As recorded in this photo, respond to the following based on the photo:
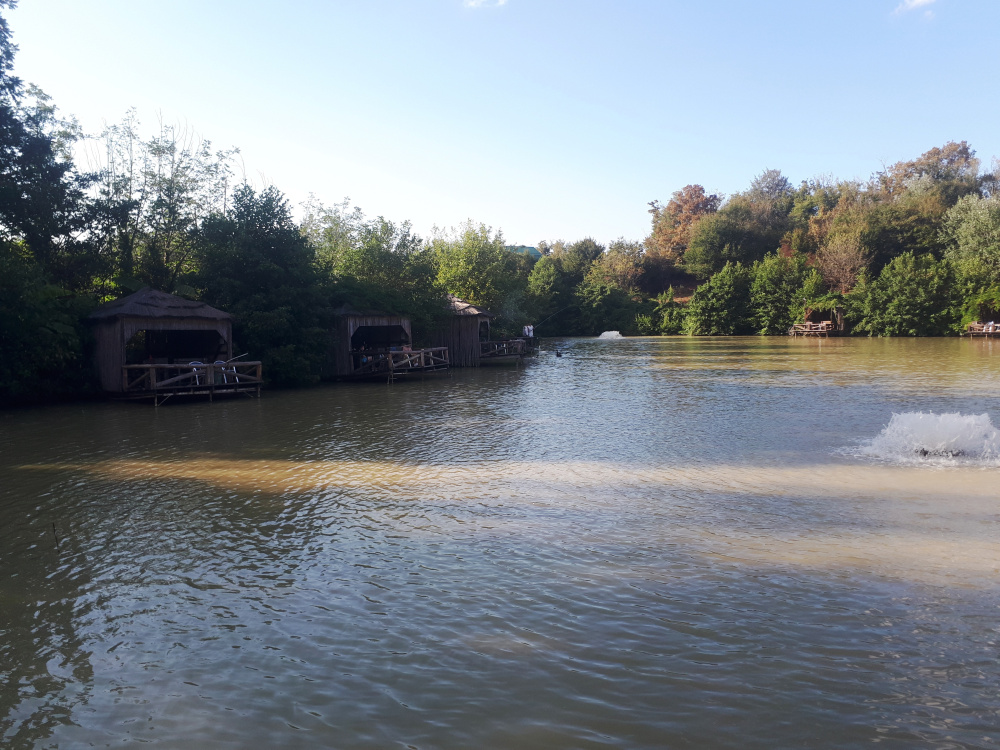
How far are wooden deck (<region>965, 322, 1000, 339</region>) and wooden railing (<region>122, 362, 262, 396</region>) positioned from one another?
48.7 meters

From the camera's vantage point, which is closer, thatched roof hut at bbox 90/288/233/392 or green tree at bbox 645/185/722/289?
thatched roof hut at bbox 90/288/233/392

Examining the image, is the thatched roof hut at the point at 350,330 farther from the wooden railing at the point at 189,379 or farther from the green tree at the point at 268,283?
the wooden railing at the point at 189,379

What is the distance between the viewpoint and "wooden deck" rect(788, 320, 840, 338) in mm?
58562

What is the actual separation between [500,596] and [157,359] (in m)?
20.4

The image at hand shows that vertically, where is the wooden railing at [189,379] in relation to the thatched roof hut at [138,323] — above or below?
below

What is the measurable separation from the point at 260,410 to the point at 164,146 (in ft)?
55.2

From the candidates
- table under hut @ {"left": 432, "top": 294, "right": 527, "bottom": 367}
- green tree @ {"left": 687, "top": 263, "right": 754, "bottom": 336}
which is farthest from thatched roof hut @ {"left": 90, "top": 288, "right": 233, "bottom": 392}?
green tree @ {"left": 687, "top": 263, "right": 754, "bottom": 336}

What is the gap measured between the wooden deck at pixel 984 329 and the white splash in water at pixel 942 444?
4433cm

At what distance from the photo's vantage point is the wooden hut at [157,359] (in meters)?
19.3

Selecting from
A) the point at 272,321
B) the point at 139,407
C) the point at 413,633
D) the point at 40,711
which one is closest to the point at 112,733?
the point at 40,711

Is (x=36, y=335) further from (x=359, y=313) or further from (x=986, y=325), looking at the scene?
(x=986, y=325)

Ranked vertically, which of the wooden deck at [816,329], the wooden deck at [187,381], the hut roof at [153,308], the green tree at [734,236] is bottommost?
the wooden deck at [187,381]

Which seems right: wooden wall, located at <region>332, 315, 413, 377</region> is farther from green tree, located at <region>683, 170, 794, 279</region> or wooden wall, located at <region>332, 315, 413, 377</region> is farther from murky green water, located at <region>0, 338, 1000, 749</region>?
green tree, located at <region>683, 170, 794, 279</region>

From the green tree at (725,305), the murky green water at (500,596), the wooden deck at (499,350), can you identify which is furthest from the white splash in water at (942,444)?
the green tree at (725,305)
